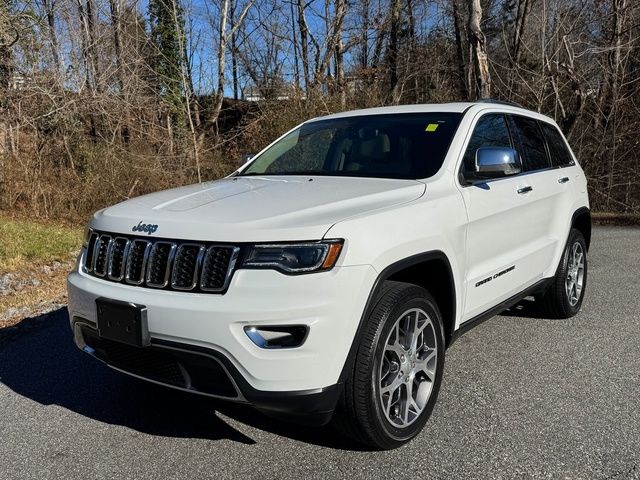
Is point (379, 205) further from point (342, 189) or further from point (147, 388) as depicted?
point (147, 388)

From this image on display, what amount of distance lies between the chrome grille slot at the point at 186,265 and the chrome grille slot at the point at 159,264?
5 centimetres

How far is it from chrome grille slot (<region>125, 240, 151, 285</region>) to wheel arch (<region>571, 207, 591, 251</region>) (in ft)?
12.7

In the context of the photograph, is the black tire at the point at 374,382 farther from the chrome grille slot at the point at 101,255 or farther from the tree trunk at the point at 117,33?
the tree trunk at the point at 117,33

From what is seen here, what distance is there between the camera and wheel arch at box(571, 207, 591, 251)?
5277 millimetres

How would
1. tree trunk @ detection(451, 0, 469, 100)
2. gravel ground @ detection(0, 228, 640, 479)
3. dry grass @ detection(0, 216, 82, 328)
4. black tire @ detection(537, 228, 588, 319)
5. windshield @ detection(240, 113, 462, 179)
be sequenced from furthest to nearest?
1. tree trunk @ detection(451, 0, 469, 100)
2. dry grass @ detection(0, 216, 82, 328)
3. black tire @ detection(537, 228, 588, 319)
4. windshield @ detection(240, 113, 462, 179)
5. gravel ground @ detection(0, 228, 640, 479)

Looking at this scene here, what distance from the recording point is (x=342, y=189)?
333cm

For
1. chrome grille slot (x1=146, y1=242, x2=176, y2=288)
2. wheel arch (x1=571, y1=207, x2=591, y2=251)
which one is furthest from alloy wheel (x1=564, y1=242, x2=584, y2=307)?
chrome grille slot (x1=146, y1=242, x2=176, y2=288)

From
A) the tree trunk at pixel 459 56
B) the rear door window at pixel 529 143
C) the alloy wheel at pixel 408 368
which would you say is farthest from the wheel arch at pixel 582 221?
the tree trunk at pixel 459 56

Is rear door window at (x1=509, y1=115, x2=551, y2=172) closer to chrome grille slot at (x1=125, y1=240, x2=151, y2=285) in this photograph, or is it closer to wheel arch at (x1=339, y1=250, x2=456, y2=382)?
wheel arch at (x1=339, y1=250, x2=456, y2=382)

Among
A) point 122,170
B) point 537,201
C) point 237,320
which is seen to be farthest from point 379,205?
point 122,170

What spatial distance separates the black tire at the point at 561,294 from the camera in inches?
196

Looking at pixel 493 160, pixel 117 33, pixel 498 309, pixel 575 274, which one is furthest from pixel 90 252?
pixel 117 33

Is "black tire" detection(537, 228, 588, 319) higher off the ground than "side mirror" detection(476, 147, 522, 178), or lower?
lower

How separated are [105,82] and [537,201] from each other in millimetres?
11272
